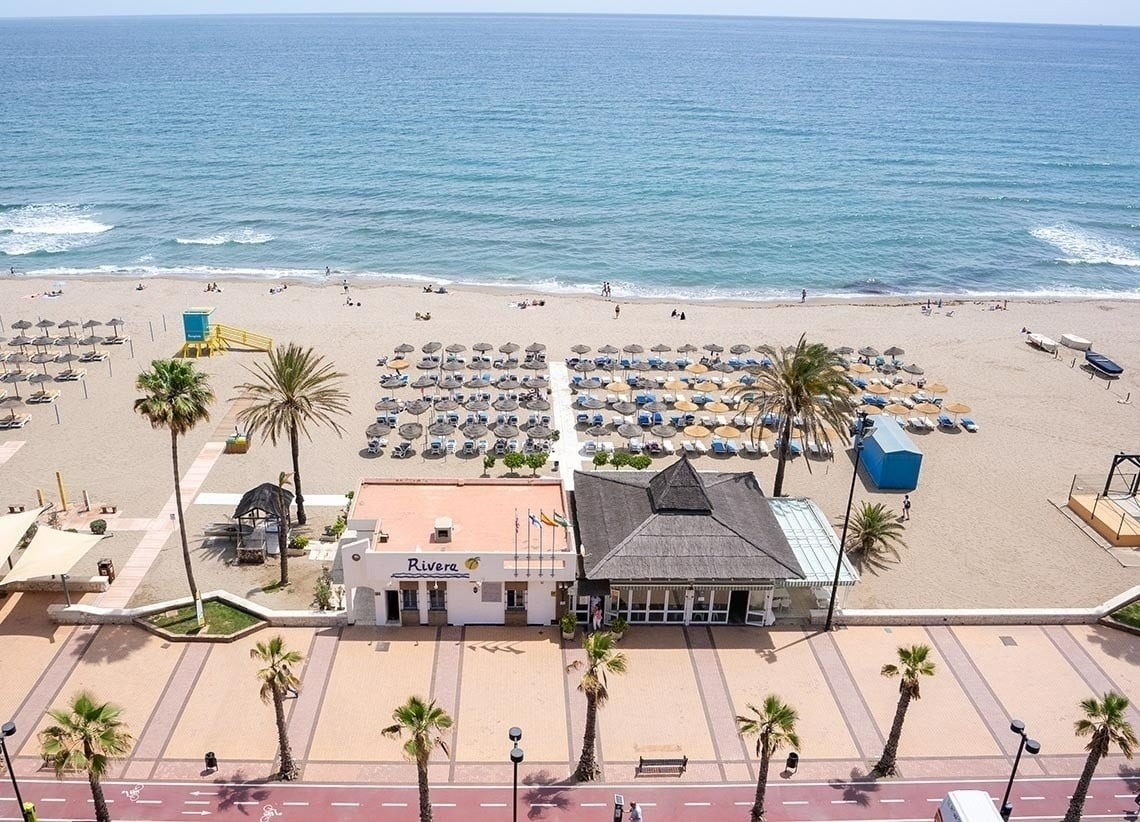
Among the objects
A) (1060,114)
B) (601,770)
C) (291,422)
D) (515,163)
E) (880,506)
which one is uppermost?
(1060,114)

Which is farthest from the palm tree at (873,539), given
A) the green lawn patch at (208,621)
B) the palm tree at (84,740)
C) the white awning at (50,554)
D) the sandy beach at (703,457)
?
the white awning at (50,554)

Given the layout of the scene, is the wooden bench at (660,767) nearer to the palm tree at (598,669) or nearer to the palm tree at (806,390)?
the palm tree at (598,669)

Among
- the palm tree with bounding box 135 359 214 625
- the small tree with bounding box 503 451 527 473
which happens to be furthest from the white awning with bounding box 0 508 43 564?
the small tree with bounding box 503 451 527 473

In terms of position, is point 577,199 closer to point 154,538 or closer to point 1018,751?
point 154,538

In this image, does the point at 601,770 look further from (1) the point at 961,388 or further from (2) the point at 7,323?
(2) the point at 7,323

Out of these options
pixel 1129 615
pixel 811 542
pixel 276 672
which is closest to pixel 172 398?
pixel 276 672

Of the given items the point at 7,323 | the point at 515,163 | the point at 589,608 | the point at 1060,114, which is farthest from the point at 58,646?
the point at 1060,114
